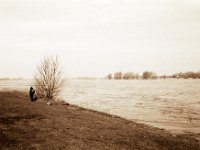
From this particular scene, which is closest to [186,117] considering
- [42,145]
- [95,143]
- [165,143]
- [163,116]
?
[163,116]

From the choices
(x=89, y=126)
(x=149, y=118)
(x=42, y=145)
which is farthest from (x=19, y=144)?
(x=149, y=118)

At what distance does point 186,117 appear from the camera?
3247 cm

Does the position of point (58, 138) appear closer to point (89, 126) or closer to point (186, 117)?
point (89, 126)

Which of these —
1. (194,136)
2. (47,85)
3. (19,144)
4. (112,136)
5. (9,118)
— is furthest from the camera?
(47,85)

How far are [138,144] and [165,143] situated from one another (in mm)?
2217

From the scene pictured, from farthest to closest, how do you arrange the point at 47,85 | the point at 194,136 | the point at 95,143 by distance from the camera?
the point at 47,85 → the point at 194,136 → the point at 95,143

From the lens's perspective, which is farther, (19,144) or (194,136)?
(194,136)

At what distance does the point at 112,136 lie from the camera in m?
17.7

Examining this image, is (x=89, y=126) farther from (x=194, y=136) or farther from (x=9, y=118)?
(x=194, y=136)

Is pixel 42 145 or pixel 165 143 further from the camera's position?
pixel 165 143

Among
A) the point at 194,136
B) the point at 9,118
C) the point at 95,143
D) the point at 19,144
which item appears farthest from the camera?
the point at 194,136

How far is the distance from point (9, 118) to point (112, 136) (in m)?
7.15

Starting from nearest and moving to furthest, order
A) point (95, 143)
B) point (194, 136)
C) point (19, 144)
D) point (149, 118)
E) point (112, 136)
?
point (19, 144) < point (95, 143) < point (112, 136) < point (194, 136) < point (149, 118)

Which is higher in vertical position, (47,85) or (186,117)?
(47,85)
